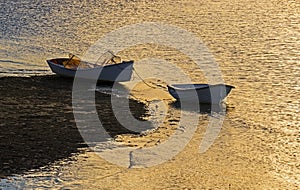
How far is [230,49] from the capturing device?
4066cm

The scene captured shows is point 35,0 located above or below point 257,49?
above

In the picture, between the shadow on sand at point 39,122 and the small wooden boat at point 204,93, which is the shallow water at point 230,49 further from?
the shadow on sand at point 39,122

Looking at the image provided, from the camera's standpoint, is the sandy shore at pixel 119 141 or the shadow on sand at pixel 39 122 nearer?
the sandy shore at pixel 119 141

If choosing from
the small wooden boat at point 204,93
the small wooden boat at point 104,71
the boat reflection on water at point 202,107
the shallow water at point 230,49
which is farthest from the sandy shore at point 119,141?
the small wooden boat at point 104,71

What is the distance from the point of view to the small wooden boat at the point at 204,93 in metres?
25.0

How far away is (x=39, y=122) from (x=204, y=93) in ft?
24.7

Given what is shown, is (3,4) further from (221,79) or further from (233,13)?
(221,79)

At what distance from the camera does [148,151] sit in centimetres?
1866

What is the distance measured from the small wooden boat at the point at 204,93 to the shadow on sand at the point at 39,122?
186 centimetres

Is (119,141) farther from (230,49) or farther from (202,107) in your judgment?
(230,49)

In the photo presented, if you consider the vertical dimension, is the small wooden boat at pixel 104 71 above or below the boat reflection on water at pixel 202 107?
above

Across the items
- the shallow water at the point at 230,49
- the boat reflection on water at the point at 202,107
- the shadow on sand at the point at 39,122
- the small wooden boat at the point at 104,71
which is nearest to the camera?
the shadow on sand at the point at 39,122

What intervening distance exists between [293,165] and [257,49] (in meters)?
24.0

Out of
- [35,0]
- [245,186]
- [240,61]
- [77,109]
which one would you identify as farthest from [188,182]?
[35,0]
